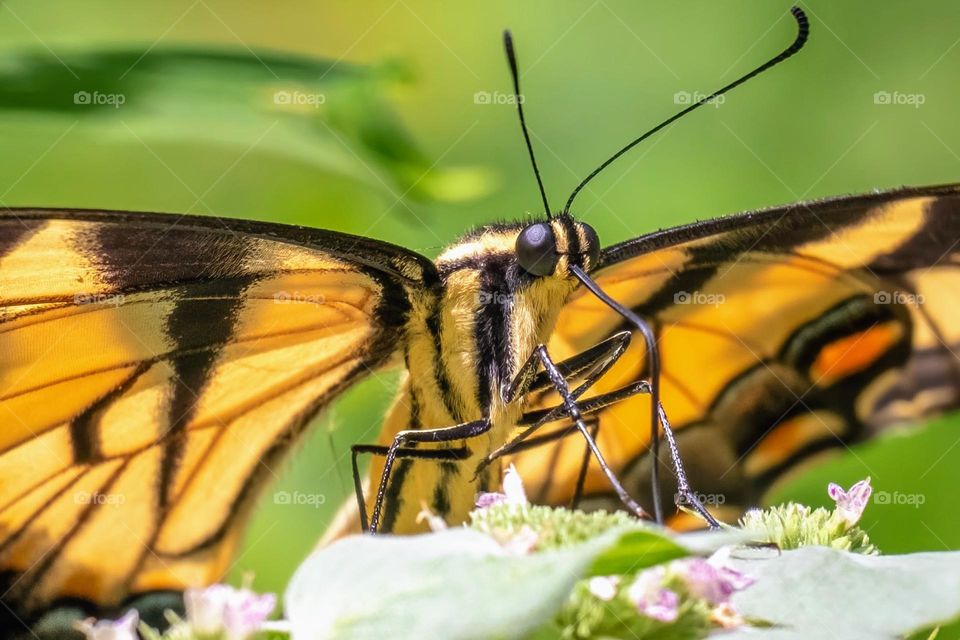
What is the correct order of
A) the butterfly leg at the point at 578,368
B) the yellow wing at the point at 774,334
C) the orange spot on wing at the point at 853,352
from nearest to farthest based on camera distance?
the butterfly leg at the point at 578,368 → the yellow wing at the point at 774,334 → the orange spot on wing at the point at 853,352

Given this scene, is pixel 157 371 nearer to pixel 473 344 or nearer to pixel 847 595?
pixel 473 344

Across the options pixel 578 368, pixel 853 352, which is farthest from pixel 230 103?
pixel 853 352

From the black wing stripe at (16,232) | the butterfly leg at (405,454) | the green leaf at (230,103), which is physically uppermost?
the green leaf at (230,103)

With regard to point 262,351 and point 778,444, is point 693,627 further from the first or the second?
point 778,444

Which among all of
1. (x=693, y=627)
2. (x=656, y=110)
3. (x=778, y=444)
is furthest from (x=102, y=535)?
(x=656, y=110)

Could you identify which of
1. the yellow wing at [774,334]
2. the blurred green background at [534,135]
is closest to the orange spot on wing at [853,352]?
the yellow wing at [774,334]

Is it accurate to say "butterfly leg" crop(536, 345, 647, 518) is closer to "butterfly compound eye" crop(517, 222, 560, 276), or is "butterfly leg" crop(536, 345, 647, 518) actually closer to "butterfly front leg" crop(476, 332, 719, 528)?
"butterfly front leg" crop(476, 332, 719, 528)

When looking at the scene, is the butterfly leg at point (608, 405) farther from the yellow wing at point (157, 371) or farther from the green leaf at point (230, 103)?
the green leaf at point (230, 103)

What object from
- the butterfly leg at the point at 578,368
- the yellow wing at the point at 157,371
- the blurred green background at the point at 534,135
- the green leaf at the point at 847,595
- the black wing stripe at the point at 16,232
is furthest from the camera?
the blurred green background at the point at 534,135
